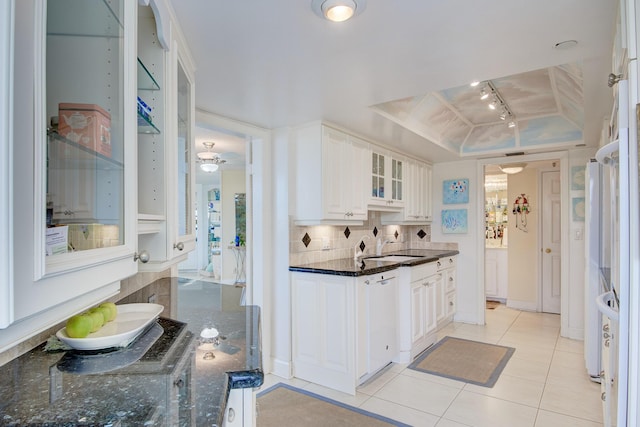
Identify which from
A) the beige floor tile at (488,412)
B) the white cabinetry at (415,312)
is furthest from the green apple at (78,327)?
the white cabinetry at (415,312)

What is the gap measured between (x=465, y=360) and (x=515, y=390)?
62cm

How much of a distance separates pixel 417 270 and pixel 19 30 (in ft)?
11.8

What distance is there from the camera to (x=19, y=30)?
1.76 ft

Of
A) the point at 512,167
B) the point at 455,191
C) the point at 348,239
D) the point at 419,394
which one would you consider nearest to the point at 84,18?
the point at 419,394

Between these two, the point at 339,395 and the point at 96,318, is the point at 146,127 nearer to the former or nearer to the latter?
the point at 96,318

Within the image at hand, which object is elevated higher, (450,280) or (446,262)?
(446,262)

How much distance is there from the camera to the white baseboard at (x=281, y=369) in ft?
10.4

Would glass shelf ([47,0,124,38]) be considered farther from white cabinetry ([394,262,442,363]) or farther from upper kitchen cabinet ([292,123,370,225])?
white cabinetry ([394,262,442,363])

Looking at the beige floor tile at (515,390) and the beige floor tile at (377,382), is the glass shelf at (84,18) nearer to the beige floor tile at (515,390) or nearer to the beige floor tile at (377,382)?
the beige floor tile at (377,382)

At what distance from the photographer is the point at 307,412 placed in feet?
8.43

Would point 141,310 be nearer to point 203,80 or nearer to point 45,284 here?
point 45,284

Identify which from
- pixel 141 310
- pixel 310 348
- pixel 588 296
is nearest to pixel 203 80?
pixel 141 310

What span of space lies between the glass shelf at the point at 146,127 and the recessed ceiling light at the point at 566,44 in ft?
6.16

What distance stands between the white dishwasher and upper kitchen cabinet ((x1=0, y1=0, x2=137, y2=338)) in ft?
7.61
